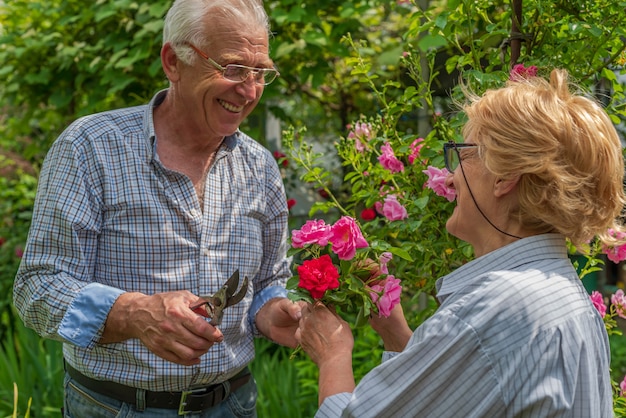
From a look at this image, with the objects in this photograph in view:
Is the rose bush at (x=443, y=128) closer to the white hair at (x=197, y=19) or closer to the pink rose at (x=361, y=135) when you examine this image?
the pink rose at (x=361, y=135)

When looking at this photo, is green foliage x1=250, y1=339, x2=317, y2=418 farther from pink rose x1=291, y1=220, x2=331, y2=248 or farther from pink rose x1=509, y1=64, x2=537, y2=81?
pink rose x1=509, y1=64, x2=537, y2=81

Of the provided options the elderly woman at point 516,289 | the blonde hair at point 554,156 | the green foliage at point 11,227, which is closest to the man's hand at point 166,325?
the elderly woman at point 516,289

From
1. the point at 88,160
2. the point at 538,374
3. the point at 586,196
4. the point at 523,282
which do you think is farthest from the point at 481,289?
the point at 88,160

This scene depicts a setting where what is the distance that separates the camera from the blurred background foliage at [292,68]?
2367mm

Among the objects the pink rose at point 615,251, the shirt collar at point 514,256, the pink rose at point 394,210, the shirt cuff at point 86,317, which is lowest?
the pink rose at point 615,251

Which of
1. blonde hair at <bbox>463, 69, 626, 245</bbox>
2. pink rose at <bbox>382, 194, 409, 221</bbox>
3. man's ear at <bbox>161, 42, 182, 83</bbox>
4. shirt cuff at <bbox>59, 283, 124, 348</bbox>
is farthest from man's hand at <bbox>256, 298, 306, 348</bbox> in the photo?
blonde hair at <bbox>463, 69, 626, 245</bbox>

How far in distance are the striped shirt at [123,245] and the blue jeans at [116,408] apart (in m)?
0.08

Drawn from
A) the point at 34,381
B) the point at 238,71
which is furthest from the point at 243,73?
the point at 34,381

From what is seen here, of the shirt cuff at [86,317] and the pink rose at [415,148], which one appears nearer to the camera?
the shirt cuff at [86,317]

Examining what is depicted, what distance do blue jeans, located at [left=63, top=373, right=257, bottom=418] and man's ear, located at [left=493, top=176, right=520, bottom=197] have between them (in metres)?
1.13

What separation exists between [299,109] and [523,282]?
13.9ft

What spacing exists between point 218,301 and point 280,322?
1.32 feet

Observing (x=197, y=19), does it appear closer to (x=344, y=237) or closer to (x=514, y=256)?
(x=344, y=237)

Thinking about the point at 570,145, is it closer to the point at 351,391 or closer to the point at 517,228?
the point at 517,228
